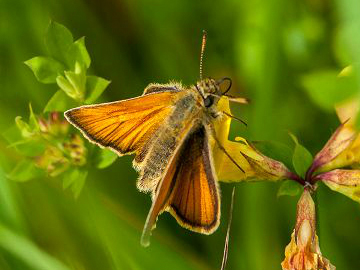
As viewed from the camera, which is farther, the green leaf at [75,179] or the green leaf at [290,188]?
the green leaf at [75,179]

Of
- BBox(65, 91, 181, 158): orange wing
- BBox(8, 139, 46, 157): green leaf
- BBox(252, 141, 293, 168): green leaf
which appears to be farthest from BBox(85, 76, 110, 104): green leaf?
BBox(252, 141, 293, 168): green leaf

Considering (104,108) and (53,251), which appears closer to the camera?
(104,108)

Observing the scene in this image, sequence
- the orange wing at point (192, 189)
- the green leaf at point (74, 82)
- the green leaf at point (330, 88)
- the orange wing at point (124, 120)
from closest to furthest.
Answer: the green leaf at point (330, 88) < the orange wing at point (192, 189) < the orange wing at point (124, 120) < the green leaf at point (74, 82)

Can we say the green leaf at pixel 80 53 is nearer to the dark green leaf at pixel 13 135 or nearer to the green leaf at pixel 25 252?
the dark green leaf at pixel 13 135

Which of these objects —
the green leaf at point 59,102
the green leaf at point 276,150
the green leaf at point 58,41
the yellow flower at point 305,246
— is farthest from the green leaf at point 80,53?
the yellow flower at point 305,246

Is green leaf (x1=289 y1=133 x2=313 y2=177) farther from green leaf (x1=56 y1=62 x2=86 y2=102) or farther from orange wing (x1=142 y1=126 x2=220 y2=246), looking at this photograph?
green leaf (x1=56 y1=62 x2=86 y2=102)

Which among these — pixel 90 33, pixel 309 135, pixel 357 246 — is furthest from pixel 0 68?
pixel 357 246

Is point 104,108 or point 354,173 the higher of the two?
point 104,108

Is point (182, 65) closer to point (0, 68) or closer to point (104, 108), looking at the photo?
point (0, 68)
